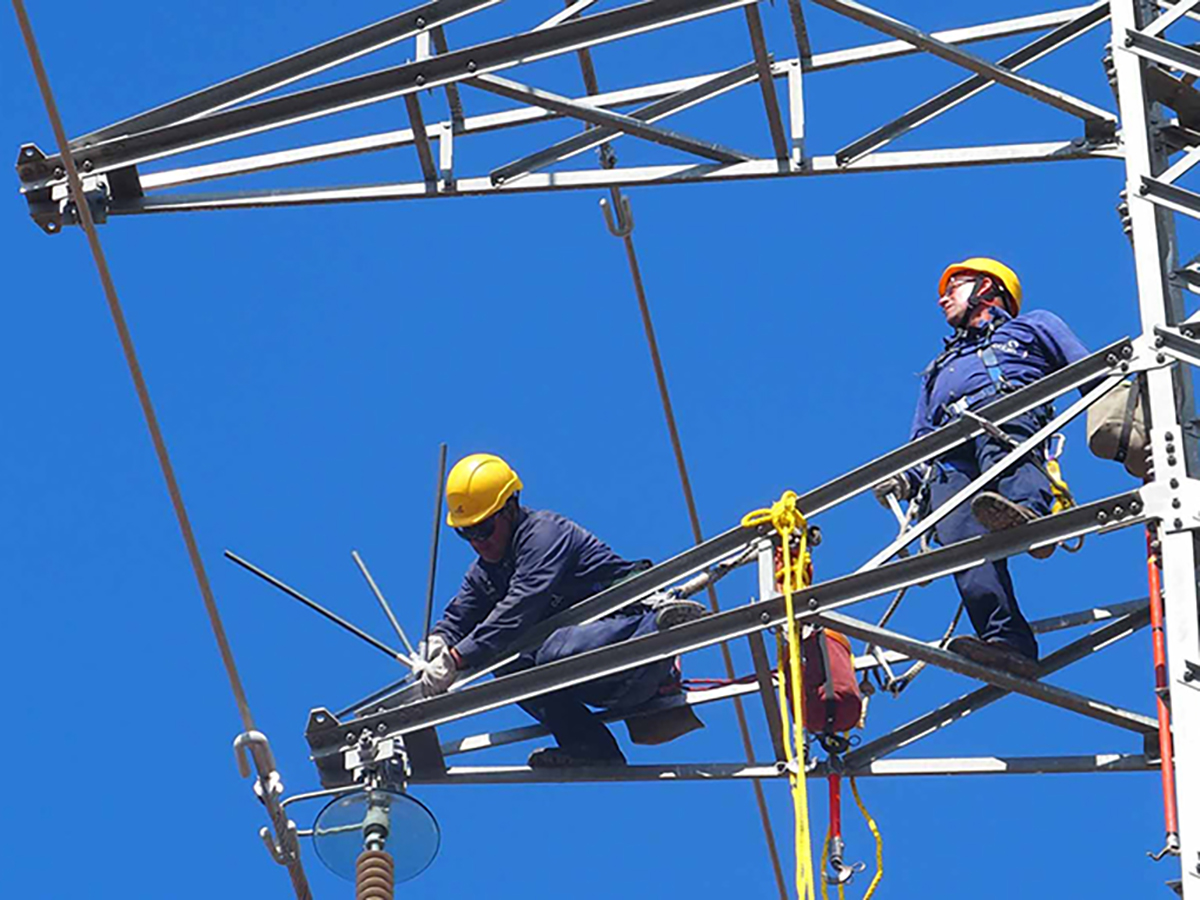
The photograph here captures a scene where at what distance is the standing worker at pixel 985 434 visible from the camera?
39.3ft

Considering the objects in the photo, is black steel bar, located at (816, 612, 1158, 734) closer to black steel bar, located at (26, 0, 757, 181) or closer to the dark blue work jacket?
the dark blue work jacket

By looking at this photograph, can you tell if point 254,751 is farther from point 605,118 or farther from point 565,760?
point 605,118

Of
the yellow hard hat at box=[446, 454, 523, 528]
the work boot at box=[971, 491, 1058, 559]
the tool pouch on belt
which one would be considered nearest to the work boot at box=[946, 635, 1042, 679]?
the work boot at box=[971, 491, 1058, 559]

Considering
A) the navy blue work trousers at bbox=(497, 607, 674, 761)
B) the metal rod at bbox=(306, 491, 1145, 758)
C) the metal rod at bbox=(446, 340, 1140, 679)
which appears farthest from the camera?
the navy blue work trousers at bbox=(497, 607, 674, 761)

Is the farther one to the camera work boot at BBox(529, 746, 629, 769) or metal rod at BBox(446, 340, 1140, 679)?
work boot at BBox(529, 746, 629, 769)

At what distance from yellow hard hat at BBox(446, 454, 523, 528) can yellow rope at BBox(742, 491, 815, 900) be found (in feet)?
7.27

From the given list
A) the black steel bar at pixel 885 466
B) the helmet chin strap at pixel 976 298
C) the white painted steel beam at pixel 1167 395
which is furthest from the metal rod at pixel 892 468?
the helmet chin strap at pixel 976 298

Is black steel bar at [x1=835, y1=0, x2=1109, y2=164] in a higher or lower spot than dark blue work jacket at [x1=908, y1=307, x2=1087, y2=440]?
higher

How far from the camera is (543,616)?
523 inches

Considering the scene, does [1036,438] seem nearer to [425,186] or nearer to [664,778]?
[664,778]

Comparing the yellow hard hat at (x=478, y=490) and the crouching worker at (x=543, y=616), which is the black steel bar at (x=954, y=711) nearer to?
the crouching worker at (x=543, y=616)

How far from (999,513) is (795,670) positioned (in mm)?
1144

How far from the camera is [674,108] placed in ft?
45.5

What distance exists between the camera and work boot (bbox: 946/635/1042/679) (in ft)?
39.3
